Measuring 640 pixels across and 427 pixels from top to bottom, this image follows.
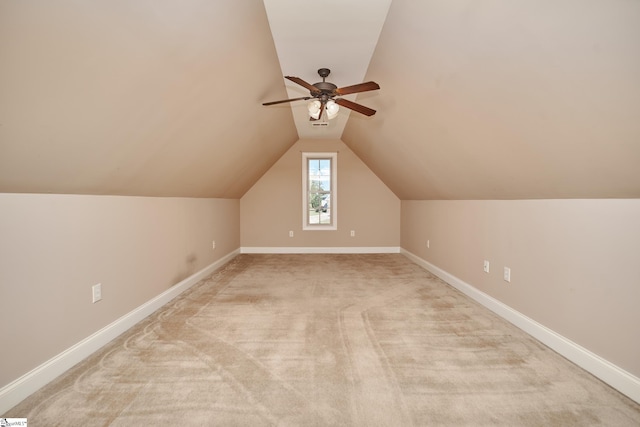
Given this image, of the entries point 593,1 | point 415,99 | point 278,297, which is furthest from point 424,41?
point 278,297

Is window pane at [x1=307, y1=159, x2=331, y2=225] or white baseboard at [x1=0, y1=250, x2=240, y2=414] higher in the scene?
window pane at [x1=307, y1=159, x2=331, y2=225]

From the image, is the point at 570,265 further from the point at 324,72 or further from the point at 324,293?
the point at 324,72

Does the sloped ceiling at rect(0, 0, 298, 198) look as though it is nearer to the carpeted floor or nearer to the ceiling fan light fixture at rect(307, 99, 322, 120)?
the ceiling fan light fixture at rect(307, 99, 322, 120)

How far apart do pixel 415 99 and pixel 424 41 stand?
2.08 ft

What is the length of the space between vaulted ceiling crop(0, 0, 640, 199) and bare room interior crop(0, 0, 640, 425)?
12 millimetres

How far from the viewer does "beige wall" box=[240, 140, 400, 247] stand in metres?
6.09

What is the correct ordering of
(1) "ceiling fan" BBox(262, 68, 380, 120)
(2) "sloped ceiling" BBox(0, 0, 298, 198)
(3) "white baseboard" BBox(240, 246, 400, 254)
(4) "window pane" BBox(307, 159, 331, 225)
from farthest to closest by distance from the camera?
(4) "window pane" BBox(307, 159, 331, 225) < (3) "white baseboard" BBox(240, 246, 400, 254) < (1) "ceiling fan" BBox(262, 68, 380, 120) < (2) "sloped ceiling" BBox(0, 0, 298, 198)

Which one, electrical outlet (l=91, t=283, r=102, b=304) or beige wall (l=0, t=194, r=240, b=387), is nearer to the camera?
beige wall (l=0, t=194, r=240, b=387)

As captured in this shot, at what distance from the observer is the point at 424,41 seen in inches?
76.2

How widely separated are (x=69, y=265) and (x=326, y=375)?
1.83 m

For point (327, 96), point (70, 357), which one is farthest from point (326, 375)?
Answer: point (327, 96)

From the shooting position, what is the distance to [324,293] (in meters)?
3.42

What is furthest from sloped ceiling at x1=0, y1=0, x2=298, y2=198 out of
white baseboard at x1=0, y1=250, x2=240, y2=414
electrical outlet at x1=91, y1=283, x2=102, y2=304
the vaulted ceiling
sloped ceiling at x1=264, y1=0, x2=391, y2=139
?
white baseboard at x1=0, y1=250, x2=240, y2=414

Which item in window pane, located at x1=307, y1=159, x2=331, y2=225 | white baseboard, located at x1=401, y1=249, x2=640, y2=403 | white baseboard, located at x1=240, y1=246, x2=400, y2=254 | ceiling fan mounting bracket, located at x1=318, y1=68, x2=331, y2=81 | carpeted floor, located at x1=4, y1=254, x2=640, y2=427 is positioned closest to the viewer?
carpeted floor, located at x1=4, y1=254, x2=640, y2=427
